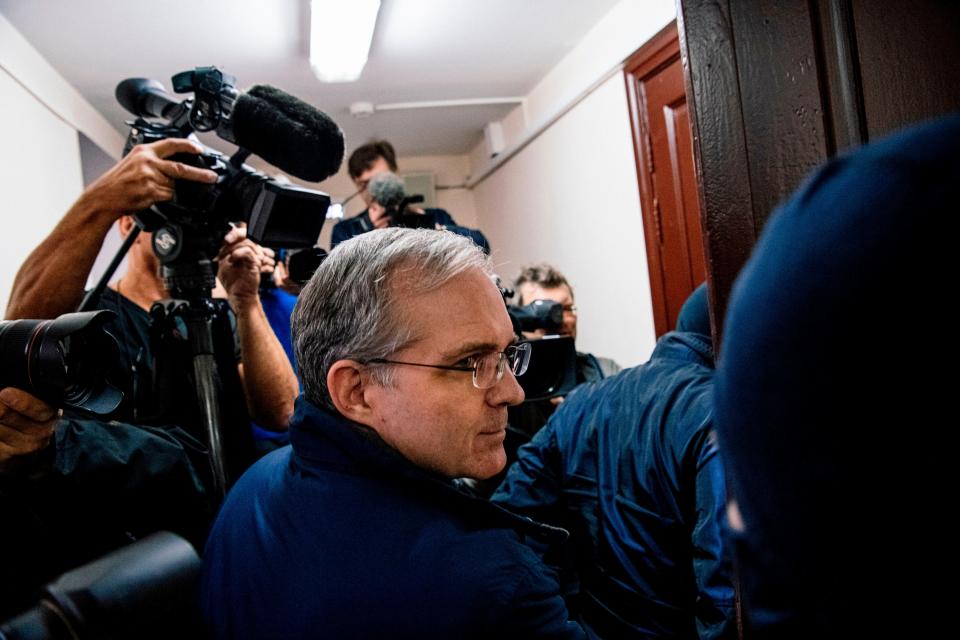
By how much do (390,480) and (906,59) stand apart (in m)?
0.68

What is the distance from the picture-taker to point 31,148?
2902 mm

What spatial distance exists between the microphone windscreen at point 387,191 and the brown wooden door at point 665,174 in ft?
3.90

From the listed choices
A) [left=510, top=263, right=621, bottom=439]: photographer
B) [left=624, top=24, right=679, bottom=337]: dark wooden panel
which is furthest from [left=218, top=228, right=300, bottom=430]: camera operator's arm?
[left=624, top=24, right=679, bottom=337]: dark wooden panel

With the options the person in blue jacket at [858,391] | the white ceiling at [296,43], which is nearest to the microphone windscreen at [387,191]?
the white ceiling at [296,43]

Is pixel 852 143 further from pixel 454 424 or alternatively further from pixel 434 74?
pixel 434 74

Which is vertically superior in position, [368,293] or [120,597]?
[368,293]

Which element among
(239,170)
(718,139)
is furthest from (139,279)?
(718,139)

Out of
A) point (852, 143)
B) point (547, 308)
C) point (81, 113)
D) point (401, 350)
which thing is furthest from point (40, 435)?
point (81, 113)

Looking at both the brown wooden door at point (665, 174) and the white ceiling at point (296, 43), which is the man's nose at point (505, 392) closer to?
the brown wooden door at point (665, 174)

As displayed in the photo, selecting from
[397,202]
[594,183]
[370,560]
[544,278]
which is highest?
[594,183]

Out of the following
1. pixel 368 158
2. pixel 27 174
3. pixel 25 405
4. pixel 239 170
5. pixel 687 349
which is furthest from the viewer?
pixel 368 158

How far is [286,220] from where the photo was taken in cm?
119

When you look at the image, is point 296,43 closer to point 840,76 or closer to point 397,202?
point 397,202

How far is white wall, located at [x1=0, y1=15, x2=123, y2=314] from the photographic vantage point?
2639 mm
